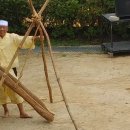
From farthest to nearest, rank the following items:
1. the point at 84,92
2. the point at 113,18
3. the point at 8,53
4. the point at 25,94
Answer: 1. the point at 113,18
2. the point at 84,92
3. the point at 8,53
4. the point at 25,94

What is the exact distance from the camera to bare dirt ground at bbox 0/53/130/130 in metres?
7.31

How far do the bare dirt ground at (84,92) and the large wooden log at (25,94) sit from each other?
0.16 meters

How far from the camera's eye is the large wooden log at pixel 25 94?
23.2 feet

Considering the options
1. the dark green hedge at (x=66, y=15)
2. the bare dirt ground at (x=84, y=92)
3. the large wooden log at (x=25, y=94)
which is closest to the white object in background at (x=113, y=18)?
the bare dirt ground at (x=84, y=92)

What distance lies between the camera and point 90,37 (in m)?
13.3

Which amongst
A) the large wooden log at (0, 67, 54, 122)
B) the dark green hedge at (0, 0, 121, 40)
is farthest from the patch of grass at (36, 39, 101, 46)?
the large wooden log at (0, 67, 54, 122)

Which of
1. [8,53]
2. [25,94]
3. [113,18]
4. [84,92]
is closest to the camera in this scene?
[25,94]

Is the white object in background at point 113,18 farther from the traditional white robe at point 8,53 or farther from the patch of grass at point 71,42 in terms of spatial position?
the traditional white robe at point 8,53

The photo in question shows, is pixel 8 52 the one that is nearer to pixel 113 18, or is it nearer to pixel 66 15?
pixel 113 18

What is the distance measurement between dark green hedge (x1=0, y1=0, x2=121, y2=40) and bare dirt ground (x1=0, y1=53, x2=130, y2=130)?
1.42 meters

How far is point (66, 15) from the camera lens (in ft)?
43.3

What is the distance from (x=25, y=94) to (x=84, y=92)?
6.29ft

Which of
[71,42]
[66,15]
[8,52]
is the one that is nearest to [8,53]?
[8,52]

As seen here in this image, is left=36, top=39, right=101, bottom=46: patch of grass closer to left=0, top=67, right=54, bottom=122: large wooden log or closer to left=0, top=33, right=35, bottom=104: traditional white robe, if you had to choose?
left=0, top=33, right=35, bottom=104: traditional white robe
